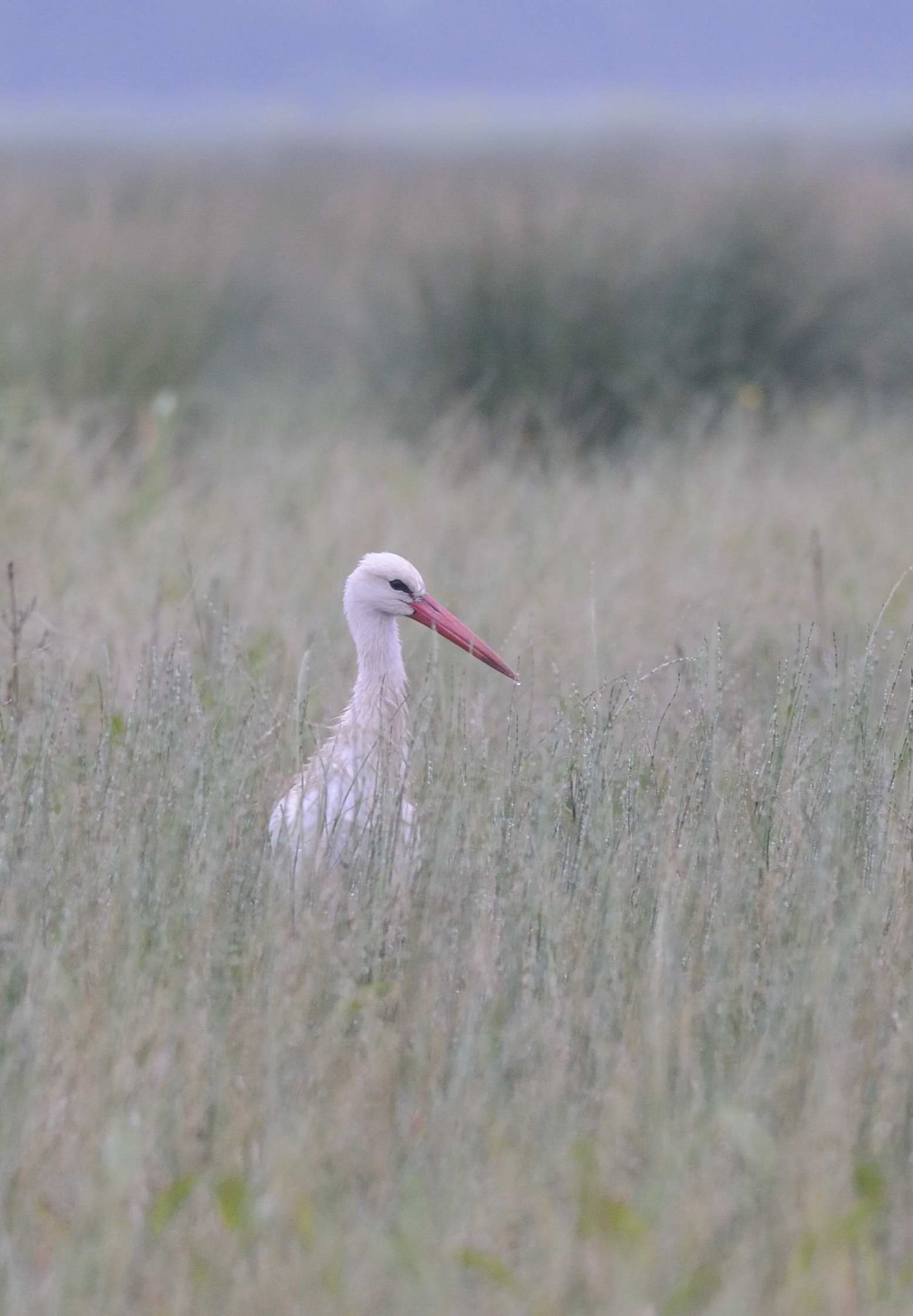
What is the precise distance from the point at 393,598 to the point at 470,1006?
149cm

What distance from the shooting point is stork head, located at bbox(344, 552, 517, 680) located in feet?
12.5

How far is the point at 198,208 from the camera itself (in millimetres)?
13023

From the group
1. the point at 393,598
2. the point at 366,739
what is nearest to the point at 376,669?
the point at 393,598

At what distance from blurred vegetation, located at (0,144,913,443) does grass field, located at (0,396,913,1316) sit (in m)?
4.85

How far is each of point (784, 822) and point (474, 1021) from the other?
0.81m

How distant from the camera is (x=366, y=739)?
11.8 feet

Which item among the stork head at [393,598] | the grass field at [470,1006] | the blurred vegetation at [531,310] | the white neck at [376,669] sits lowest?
the grass field at [470,1006]

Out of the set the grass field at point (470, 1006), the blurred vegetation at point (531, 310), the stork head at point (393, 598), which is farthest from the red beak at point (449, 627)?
the blurred vegetation at point (531, 310)

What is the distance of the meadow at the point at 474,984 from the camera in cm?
204

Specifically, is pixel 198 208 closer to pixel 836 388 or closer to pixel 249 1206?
pixel 836 388

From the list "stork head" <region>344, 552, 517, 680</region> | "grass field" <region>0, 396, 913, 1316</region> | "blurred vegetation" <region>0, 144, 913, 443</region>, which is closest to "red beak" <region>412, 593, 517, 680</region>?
"stork head" <region>344, 552, 517, 680</region>

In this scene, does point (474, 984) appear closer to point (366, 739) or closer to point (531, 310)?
point (366, 739)

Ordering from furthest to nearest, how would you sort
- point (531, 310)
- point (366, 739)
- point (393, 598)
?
point (531, 310)
point (393, 598)
point (366, 739)

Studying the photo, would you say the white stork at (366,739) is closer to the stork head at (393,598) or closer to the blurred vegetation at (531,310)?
the stork head at (393,598)
